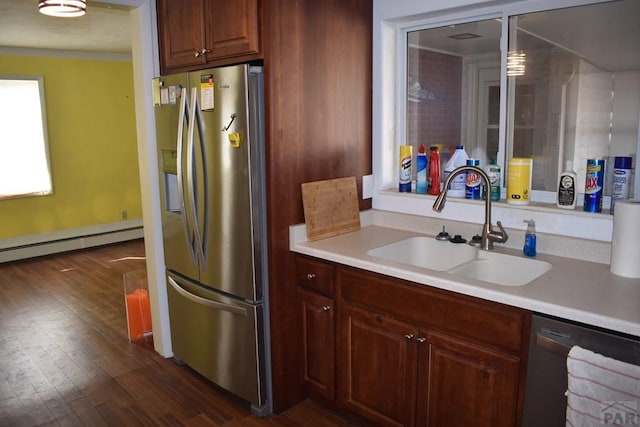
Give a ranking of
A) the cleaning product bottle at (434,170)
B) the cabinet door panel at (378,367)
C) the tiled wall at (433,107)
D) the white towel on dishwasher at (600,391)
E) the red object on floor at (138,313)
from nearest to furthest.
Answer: the white towel on dishwasher at (600,391) → the cabinet door panel at (378,367) → the cleaning product bottle at (434,170) → the tiled wall at (433,107) → the red object on floor at (138,313)

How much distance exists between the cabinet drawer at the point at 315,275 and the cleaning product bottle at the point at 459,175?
770mm

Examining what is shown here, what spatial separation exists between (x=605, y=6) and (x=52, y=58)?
5.52 m

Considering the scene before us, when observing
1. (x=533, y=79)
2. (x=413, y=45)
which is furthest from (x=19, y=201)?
(x=533, y=79)

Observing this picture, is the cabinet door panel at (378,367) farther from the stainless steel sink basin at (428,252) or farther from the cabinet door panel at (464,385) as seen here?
the stainless steel sink basin at (428,252)

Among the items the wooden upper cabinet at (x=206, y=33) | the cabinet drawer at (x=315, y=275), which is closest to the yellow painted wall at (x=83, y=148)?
the wooden upper cabinet at (x=206, y=33)

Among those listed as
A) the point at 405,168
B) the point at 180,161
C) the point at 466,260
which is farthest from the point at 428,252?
the point at 180,161

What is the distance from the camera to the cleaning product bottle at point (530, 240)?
7.04ft

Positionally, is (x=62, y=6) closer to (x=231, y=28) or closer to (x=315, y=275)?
(x=231, y=28)

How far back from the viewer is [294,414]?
8.34 ft

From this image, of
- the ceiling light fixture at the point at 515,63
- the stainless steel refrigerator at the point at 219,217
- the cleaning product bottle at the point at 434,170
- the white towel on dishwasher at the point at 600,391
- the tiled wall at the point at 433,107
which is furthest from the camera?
the tiled wall at the point at 433,107

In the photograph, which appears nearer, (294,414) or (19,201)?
(294,414)

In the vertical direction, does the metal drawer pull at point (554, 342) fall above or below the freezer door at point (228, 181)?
below

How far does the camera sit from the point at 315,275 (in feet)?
7.82

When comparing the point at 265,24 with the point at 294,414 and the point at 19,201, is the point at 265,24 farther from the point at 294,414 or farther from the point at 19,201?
the point at 19,201
